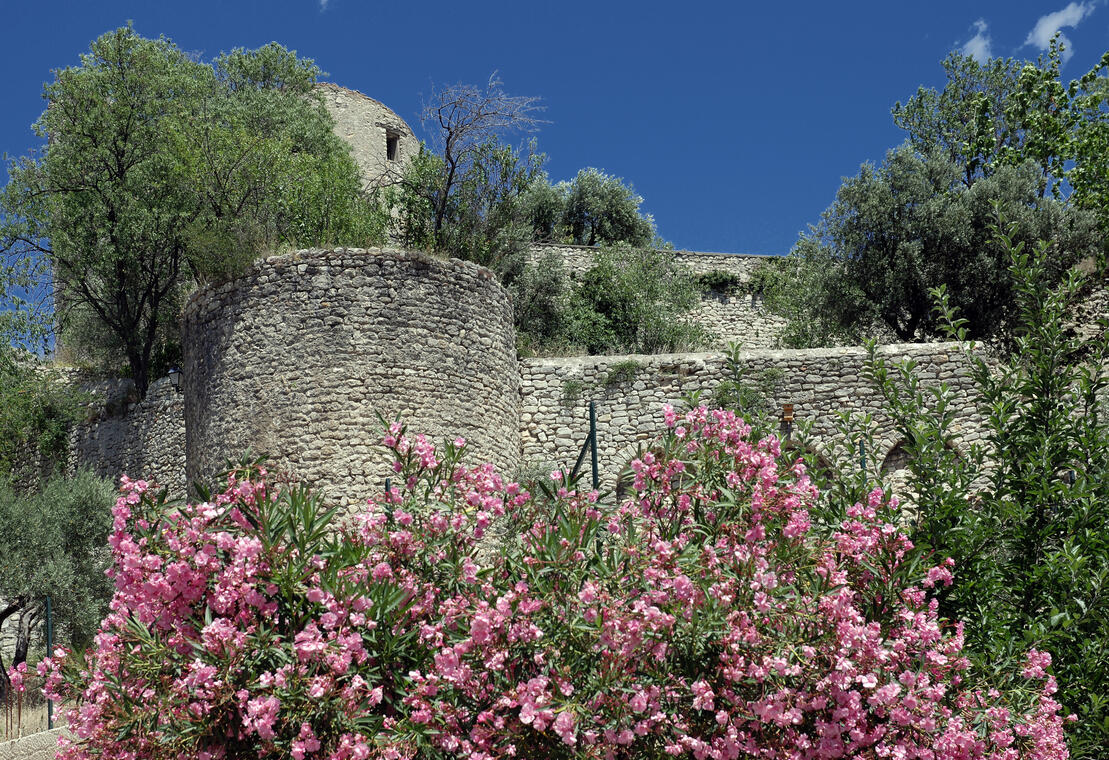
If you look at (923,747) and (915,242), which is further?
(915,242)

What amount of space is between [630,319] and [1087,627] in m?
15.5

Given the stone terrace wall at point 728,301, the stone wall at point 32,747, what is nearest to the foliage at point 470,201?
the stone terrace wall at point 728,301

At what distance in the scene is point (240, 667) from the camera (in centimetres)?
436

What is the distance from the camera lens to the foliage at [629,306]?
807 inches

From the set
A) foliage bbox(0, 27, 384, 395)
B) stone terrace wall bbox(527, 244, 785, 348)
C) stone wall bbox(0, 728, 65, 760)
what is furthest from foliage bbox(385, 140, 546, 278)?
stone wall bbox(0, 728, 65, 760)

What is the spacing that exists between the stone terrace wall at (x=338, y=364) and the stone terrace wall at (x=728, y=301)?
36.1 feet

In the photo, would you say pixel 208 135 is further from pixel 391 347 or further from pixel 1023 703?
pixel 1023 703

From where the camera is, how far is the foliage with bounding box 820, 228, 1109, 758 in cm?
579

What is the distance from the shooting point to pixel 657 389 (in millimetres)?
13859

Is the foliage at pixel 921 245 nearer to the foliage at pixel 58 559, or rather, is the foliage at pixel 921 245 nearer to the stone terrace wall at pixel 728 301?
the stone terrace wall at pixel 728 301

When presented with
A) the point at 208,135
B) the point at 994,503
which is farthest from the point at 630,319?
the point at 994,503

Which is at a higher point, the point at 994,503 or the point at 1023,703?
the point at 994,503

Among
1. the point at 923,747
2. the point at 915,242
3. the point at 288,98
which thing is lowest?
the point at 923,747

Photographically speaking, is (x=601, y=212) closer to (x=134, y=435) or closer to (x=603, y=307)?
(x=603, y=307)
